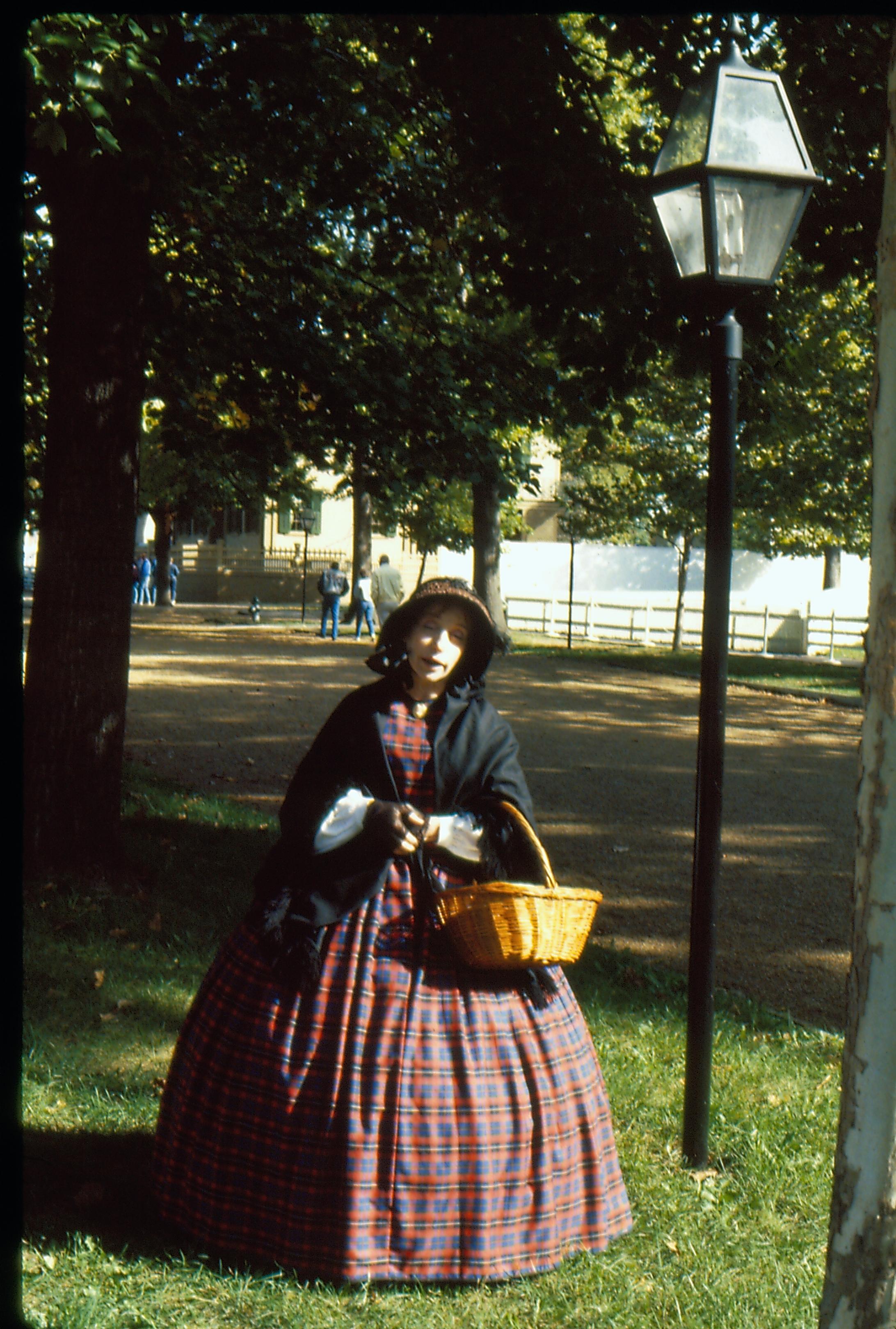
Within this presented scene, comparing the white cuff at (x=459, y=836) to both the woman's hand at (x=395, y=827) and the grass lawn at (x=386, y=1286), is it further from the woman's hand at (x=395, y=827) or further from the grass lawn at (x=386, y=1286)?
the grass lawn at (x=386, y=1286)

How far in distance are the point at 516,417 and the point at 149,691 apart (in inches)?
337

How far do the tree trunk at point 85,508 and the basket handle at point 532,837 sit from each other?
3.35m

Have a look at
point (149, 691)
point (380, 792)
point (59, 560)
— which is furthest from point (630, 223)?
point (149, 691)

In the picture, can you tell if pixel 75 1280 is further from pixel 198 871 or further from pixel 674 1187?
pixel 198 871

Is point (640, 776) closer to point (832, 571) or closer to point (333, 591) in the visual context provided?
point (333, 591)

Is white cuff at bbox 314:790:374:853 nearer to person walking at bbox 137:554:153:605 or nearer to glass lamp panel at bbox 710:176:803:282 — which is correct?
glass lamp panel at bbox 710:176:803:282

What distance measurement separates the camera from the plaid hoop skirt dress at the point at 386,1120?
3010 millimetres

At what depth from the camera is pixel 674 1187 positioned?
12.4 ft

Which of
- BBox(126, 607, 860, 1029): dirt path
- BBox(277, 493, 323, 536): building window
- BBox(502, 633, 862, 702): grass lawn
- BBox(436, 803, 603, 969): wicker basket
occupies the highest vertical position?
BBox(277, 493, 323, 536): building window

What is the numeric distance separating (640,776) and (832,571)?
3025cm

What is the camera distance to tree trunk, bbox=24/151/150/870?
6004 mm

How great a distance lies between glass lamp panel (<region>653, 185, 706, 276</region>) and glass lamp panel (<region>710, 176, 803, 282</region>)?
6 cm

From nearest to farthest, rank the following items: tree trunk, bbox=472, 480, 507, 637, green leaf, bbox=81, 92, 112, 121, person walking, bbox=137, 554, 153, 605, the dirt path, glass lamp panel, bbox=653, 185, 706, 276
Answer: glass lamp panel, bbox=653, 185, 706, 276 < green leaf, bbox=81, 92, 112, 121 < the dirt path < tree trunk, bbox=472, 480, 507, 637 < person walking, bbox=137, 554, 153, 605

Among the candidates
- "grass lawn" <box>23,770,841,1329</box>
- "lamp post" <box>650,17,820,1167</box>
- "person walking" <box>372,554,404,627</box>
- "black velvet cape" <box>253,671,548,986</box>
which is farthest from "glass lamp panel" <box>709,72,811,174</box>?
"person walking" <box>372,554,404,627</box>
